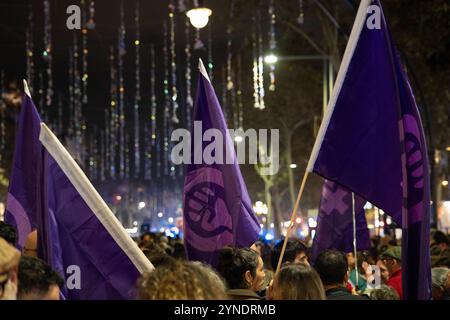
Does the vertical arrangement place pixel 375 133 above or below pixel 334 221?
above

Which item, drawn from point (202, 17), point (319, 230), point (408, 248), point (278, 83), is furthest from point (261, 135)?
point (408, 248)

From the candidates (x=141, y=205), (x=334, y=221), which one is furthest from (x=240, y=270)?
(x=141, y=205)

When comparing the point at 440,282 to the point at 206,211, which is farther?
the point at 206,211

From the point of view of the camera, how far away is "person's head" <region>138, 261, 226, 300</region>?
378 centimetres

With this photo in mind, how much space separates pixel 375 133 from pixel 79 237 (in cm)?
221

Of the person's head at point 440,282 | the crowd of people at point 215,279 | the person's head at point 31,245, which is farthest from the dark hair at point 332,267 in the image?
the person's head at point 31,245

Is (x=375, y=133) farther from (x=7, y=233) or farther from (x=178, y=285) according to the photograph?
(x=178, y=285)

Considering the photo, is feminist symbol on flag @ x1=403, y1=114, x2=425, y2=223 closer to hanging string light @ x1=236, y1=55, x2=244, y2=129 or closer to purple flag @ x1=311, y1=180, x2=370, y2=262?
purple flag @ x1=311, y1=180, x2=370, y2=262

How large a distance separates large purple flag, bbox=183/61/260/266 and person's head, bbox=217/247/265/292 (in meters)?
2.13

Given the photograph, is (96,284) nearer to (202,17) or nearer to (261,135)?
(202,17)

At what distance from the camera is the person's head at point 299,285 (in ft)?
16.5

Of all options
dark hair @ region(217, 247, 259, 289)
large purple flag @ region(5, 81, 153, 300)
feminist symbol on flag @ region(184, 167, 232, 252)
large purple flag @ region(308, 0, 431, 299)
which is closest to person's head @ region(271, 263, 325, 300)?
large purple flag @ region(5, 81, 153, 300)

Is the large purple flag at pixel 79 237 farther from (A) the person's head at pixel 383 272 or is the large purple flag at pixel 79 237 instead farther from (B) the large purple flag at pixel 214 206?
(A) the person's head at pixel 383 272

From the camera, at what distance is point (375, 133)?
22.2 ft
